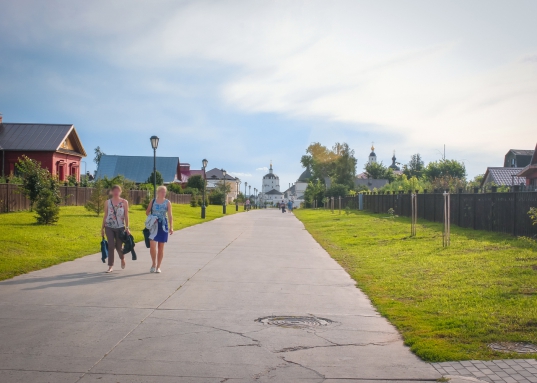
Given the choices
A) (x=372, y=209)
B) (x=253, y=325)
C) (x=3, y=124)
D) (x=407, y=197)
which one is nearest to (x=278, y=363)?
(x=253, y=325)

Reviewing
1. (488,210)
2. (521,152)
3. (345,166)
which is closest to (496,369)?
(488,210)

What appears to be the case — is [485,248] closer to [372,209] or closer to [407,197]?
[407,197]

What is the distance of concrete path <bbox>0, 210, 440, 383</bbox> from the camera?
5.05 metres

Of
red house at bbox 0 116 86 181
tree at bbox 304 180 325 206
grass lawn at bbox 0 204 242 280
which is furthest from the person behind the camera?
tree at bbox 304 180 325 206

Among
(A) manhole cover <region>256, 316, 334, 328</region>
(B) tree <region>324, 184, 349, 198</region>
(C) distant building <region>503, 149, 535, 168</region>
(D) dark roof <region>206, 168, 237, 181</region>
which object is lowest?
(A) manhole cover <region>256, 316, 334, 328</region>

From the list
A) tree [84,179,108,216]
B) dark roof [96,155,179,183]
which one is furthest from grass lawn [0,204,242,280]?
dark roof [96,155,179,183]

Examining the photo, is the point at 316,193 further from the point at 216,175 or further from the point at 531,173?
the point at 216,175

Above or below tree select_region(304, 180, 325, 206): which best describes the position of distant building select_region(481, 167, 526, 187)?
above

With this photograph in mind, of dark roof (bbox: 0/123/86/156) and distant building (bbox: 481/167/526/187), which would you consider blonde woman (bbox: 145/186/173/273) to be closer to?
dark roof (bbox: 0/123/86/156)

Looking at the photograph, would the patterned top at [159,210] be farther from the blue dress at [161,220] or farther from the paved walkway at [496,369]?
the paved walkway at [496,369]

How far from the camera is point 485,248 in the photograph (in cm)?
1421

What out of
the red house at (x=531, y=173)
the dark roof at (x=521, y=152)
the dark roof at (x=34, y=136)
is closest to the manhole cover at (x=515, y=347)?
the red house at (x=531, y=173)

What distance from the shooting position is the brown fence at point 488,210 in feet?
54.0

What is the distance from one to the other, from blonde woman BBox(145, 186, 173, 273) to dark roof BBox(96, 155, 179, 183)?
71494 mm
